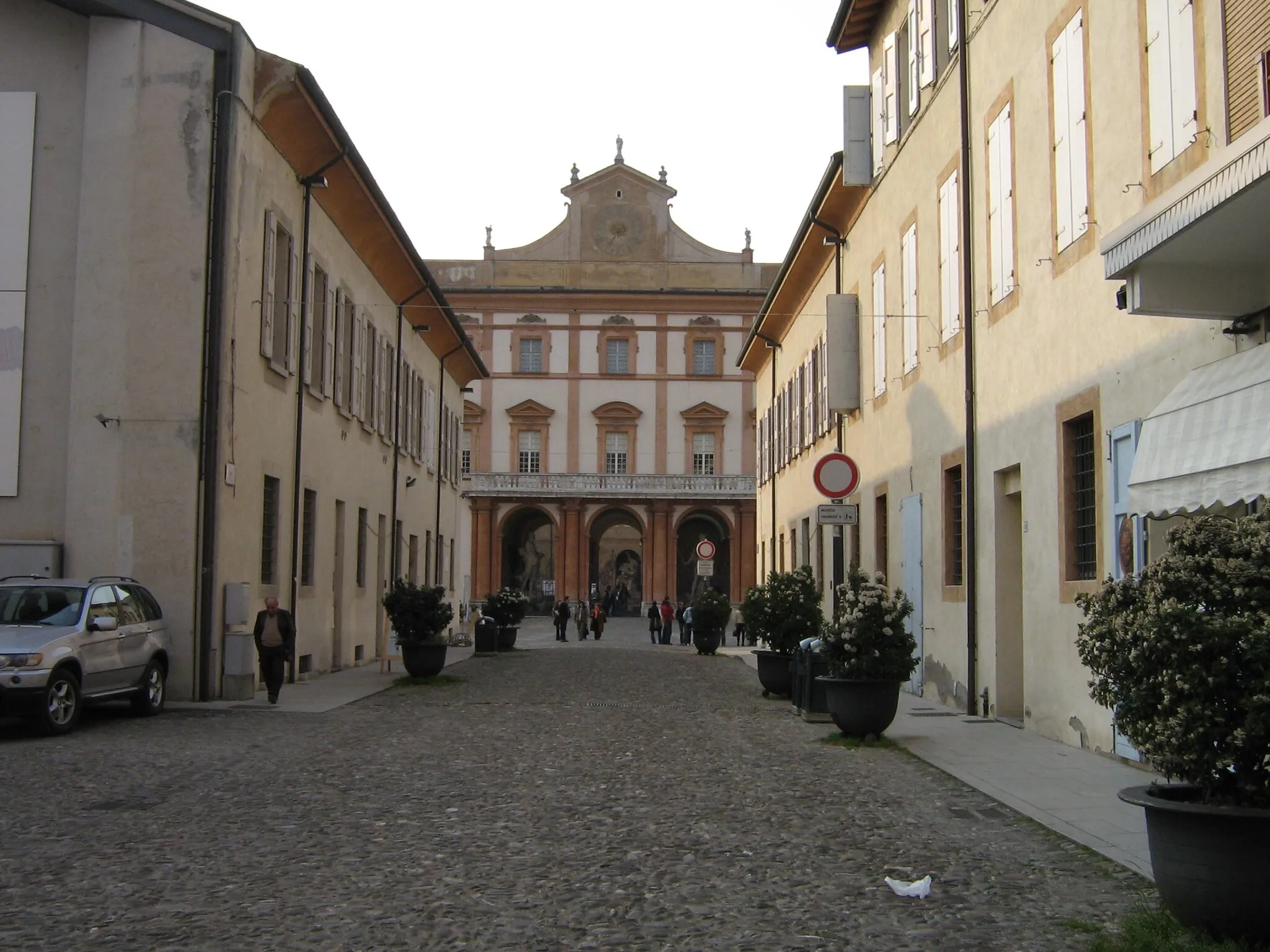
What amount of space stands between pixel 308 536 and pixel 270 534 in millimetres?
2707

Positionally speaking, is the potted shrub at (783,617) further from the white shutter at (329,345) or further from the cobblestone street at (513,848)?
the white shutter at (329,345)

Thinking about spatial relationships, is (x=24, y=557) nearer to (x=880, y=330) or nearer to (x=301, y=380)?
(x=301, y=380)

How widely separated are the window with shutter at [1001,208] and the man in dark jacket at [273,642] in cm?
986

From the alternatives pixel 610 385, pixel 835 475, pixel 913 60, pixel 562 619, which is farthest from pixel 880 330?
pixel 610 385

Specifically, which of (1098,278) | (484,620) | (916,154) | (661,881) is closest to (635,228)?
(484,620)

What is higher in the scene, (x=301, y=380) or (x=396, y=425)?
(x=396, y=425)

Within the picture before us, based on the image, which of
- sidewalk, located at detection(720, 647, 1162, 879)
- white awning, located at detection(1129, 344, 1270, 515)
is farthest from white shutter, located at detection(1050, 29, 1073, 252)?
sidewalk, located at detection(720, 647, 1162, 879)

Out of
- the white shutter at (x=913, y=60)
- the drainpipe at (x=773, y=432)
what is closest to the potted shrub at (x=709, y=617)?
the drainpipe at (x=773, y=432)

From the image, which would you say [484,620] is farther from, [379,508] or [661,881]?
[661,881]

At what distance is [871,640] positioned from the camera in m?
13.1

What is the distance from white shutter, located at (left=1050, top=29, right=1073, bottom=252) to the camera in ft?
43.9

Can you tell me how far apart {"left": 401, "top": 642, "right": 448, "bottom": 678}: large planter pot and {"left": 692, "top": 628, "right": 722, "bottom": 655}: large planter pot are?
14.2 m

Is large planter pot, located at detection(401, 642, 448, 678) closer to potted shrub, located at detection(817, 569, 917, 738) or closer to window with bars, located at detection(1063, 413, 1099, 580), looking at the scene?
potted shrub, located at detection(817, 569, 917, 738)

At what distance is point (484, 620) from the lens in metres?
36.9
